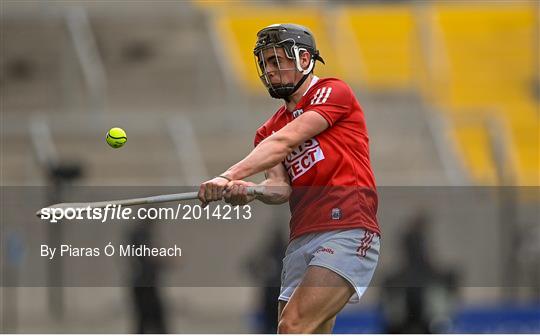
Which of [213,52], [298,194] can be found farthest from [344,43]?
[298,194]

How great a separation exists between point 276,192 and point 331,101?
1.63 ft

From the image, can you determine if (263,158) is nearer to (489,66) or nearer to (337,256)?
(337,256)

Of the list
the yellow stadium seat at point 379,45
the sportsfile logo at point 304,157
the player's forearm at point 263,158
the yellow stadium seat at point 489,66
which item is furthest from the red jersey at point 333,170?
the yellow stadium seat at point 489,66

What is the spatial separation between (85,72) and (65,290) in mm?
6133

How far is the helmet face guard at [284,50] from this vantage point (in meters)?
6.05

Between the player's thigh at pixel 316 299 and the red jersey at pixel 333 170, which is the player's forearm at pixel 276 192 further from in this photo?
the player's thigh at pixel 316 299

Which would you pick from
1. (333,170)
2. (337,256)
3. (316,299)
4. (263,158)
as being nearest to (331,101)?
(333,170)

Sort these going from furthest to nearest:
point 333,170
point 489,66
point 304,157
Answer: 1. point 489,66
2. point 304,157
3. point 333,170

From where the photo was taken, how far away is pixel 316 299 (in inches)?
228

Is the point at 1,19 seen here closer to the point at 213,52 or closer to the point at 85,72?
the point at 85,72

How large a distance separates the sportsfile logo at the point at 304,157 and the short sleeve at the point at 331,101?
14 cm

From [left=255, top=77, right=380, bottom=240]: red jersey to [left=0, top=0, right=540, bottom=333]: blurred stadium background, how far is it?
19.0 ft

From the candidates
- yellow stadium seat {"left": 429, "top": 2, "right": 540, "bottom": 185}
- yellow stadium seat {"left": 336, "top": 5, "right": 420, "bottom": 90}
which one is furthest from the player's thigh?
yellow stadium seat {"left": 429, "top": 2, "right": 540, "bottom": 185}

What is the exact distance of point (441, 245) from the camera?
13133 mm
